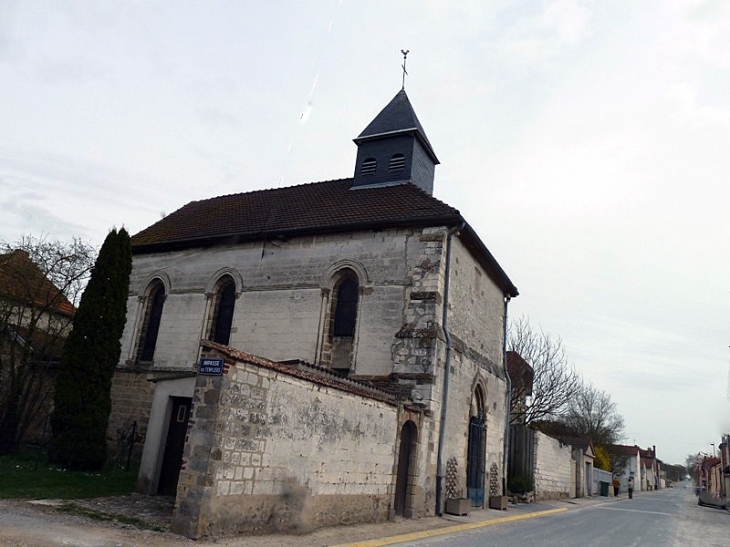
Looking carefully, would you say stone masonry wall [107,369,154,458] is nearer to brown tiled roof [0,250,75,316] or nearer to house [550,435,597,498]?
brown tiled roof [0,250,75,316]

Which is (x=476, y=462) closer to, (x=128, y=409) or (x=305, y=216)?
(x=305, y=216)

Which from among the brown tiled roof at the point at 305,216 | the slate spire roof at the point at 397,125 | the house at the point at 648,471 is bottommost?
the house at the point at 648,471

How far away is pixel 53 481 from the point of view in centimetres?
1134

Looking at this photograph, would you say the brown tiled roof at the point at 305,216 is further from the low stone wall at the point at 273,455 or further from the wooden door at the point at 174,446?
the wooden door at the point at 174,446

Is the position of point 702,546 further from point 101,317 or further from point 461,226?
point 101,317

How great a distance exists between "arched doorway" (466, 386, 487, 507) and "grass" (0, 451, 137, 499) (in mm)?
9225

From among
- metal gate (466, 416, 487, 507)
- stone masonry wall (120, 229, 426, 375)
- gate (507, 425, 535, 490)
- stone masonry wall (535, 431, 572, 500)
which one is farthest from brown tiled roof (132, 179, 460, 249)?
stone masonry wall (535, 431, 572, 500)

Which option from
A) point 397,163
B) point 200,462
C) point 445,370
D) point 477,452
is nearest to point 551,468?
point 477,452

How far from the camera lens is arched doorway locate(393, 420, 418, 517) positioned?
40.5ft

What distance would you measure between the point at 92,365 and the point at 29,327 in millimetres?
3858

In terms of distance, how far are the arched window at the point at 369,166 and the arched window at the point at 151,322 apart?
811cm

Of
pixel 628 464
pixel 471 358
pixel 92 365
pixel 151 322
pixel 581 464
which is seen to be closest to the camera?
pixel 92 365

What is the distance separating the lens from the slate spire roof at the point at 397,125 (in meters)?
19.1

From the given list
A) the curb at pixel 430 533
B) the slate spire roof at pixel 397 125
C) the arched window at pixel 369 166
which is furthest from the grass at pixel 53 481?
the slate spire roof at pixel 397 125
